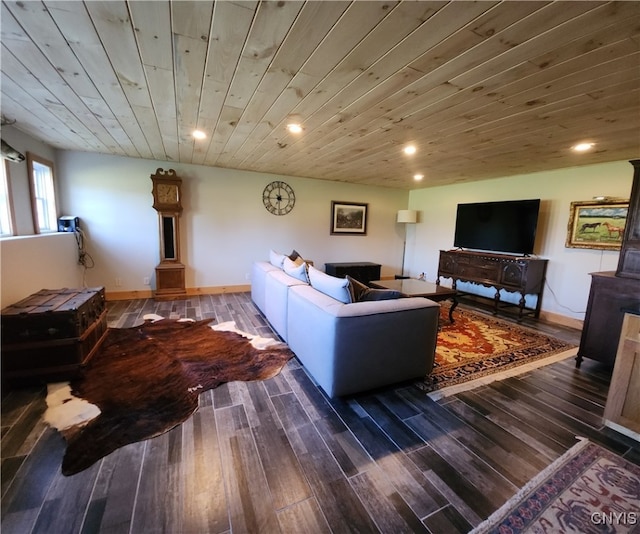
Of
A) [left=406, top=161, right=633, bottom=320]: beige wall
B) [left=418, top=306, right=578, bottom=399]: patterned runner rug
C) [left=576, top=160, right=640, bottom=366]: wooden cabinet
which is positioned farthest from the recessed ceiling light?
[left=418, top=306, right=578, bottom=399]: patterned runner rug

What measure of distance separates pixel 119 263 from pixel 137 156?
1.73 meters

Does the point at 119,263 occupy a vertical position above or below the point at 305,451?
above

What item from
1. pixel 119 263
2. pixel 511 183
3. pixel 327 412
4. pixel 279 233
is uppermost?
pixel 511 183

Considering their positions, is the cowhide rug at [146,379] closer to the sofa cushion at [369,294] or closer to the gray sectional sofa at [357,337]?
the gray sectional sofa at [357,337]

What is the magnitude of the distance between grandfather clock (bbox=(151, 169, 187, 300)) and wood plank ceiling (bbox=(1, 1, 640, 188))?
1270 millimetres

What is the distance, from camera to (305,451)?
164cm

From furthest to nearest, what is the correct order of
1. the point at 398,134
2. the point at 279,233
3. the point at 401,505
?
the point at 279,233 → the point at 398,134 → the point at 401,505

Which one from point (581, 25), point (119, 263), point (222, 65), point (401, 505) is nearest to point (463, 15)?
point (581, 25)

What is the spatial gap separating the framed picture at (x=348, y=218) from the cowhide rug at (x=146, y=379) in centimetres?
345

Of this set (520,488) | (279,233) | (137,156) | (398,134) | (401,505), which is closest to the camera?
(401,505)

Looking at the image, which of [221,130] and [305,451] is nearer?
[305,451]

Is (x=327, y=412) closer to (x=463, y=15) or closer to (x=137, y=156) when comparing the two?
(x=463, y=15)

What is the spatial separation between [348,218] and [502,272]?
313cm

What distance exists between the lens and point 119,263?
4480 mm
